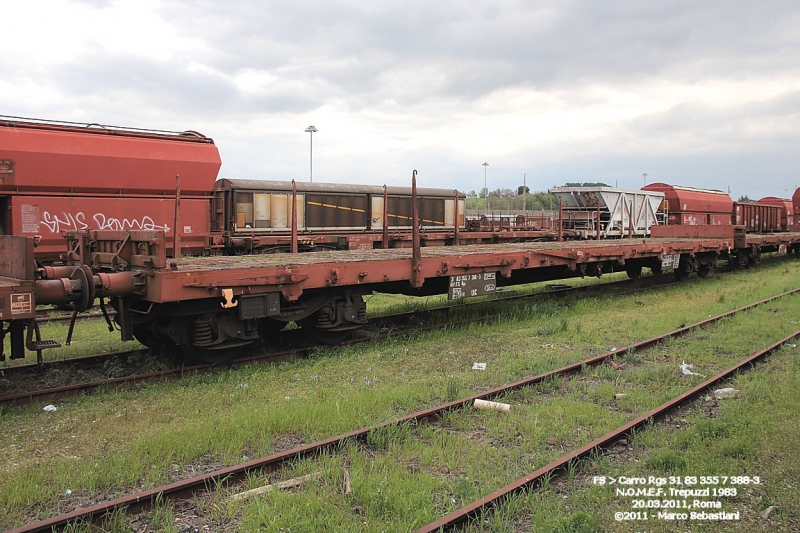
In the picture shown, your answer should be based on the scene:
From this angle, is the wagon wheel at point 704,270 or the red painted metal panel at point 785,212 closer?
the wagon wheel at point 704,270

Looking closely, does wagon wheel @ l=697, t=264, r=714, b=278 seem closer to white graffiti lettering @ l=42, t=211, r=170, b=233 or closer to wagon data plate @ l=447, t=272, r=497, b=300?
wagon data plate @ l=447, t=272, r=497, b=300

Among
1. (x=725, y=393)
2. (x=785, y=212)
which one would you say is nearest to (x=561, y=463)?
(x=725, y=393)

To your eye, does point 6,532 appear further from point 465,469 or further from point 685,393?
point 685,393

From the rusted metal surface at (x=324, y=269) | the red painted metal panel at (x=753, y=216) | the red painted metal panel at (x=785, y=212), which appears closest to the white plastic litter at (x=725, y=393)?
the rusted metal surface at (x=324, y=269)

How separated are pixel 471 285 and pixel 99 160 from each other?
315 inches

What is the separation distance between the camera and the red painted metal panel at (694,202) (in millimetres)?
31156

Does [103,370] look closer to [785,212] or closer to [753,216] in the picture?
[753,216]

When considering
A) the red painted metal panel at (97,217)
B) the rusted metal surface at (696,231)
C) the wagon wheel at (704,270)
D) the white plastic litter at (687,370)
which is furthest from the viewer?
the rusted metal surface at (696,231)

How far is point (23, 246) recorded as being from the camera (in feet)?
18.6

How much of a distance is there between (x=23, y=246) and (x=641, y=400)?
6437 millimetres

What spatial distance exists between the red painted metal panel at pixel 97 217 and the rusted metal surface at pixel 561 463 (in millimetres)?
A: 10477

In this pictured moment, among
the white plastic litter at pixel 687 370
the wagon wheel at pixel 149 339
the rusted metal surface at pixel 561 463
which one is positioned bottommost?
the rusted metal surface at pixel 561 463

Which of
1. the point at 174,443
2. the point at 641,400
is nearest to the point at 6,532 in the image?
the point at 174,443

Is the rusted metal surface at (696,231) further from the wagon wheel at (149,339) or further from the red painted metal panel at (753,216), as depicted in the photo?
the wagon wheel at (149,339)
